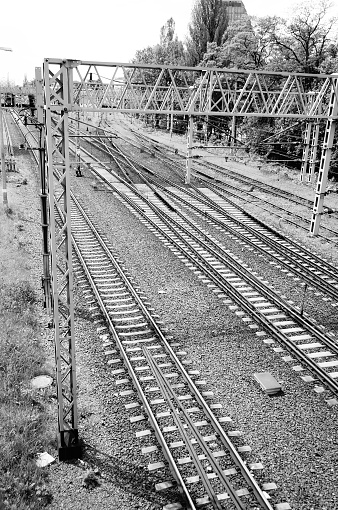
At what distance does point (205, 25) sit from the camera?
54.9m

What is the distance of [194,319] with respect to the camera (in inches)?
460

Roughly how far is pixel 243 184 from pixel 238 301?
56.1ft

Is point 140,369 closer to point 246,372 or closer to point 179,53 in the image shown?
point 246,372

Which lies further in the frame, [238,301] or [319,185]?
[319,185]

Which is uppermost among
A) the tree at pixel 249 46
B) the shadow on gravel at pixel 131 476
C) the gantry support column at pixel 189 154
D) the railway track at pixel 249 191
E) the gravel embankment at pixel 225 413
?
the tree at pixel 249 46

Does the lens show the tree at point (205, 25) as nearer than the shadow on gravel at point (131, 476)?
No

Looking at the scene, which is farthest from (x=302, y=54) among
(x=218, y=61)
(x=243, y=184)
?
(x=243, y=184)

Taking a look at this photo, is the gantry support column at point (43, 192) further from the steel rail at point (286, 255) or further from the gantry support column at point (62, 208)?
the steel rail at point (286, 255)

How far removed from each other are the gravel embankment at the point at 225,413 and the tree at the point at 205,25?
160 feet

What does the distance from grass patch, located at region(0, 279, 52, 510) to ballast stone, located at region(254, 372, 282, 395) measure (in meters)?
4.00

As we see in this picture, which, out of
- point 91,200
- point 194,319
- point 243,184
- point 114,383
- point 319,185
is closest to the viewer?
point 114,383

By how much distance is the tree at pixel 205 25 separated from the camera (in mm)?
54500

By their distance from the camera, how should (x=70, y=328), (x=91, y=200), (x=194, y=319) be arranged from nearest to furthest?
(x=70, y=328)
(x=194, y=319)
(x=91, y=200)

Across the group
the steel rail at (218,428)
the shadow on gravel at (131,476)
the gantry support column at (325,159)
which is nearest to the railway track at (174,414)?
the steel rail at (218,428)
